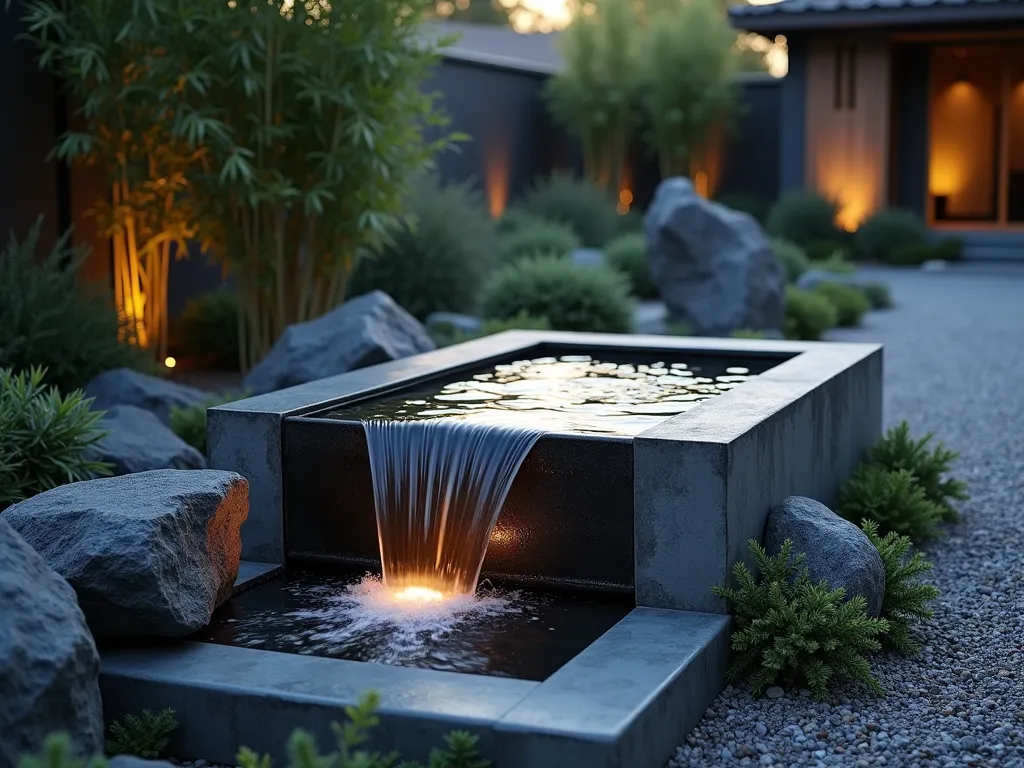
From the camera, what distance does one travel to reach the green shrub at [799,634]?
3.53 meters

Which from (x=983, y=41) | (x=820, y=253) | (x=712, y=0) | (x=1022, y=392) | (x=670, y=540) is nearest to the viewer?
(x=670, y=540)

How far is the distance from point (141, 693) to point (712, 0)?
19.0 m

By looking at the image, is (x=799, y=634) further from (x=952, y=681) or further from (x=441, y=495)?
(x=441, y=495)

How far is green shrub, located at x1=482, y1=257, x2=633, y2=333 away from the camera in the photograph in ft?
30.3

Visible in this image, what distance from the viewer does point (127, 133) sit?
739 cm

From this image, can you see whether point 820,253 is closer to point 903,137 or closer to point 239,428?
point 903,137

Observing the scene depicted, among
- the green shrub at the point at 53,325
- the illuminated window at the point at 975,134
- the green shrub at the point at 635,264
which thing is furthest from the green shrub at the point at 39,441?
the illuminated window at the point at 975,134

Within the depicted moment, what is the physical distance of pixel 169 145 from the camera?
24.5 feet

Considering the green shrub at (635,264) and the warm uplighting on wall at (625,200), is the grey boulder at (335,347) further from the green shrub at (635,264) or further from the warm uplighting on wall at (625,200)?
the warm uplighting on wall at (625,200)

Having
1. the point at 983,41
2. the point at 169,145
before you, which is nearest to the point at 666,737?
the point at 169,145

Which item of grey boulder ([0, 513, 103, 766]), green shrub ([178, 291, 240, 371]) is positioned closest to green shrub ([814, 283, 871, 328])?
green shrub ([178, 291, 240, 371])

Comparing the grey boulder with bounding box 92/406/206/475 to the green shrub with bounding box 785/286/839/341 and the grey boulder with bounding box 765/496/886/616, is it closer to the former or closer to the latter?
the grey boulder with bounding box 765/496/886/616

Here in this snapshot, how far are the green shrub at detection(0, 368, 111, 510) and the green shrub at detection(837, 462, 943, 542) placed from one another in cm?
275

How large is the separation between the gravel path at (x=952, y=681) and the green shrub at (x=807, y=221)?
9.67 metres
